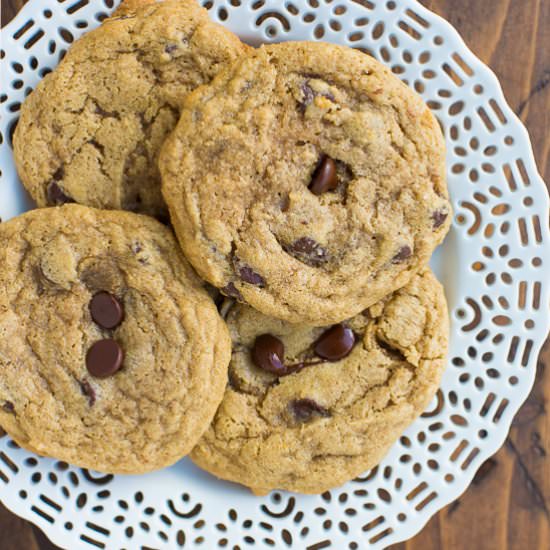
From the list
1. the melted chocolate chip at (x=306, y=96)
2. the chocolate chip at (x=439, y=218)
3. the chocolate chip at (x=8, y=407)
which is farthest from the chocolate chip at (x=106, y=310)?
the chocolate chip at (x=439, y=218)

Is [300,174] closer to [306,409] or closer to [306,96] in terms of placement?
[306,96]

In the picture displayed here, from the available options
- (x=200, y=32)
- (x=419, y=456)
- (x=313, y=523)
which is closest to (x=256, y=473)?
(x=313, y=523)

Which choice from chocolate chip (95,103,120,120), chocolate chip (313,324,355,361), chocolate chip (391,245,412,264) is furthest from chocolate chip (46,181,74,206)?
chocolate chip (391,245,412,264)

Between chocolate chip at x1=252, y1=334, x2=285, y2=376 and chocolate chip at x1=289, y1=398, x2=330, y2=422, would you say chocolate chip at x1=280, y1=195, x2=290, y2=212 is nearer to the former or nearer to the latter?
chocolate chip at x1=252, y1=334, x2=285, y2=376

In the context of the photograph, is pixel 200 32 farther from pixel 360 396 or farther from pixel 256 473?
pixel 256 473

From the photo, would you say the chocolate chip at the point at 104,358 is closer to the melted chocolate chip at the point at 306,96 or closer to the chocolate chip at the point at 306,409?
the chocolate chip at the point at 306,409

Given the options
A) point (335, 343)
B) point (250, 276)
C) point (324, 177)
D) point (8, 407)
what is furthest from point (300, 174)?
point (8, 407)
